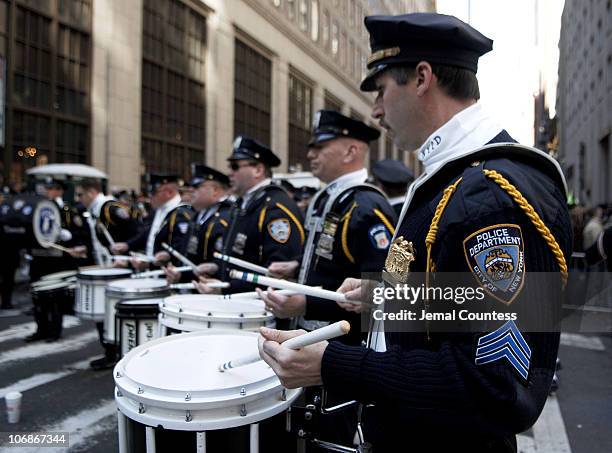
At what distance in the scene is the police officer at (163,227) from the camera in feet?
22.6

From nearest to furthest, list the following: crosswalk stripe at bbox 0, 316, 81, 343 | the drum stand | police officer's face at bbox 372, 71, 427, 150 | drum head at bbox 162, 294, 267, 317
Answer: police officer's face at bbox 372, 71, 427, 150
the drum stand
drum head at bbox 162, 294, 267, 317
crosswalk stripe at bbox 0, 316, 81, 343

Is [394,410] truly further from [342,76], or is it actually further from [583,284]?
[342,76]

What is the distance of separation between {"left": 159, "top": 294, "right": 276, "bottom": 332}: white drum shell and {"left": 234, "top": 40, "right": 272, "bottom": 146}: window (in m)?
20.7

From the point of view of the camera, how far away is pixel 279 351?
1.40m

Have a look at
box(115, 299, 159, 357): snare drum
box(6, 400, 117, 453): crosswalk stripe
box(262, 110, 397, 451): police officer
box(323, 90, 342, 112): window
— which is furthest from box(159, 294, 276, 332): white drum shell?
box(323, 90, 342, 112): window

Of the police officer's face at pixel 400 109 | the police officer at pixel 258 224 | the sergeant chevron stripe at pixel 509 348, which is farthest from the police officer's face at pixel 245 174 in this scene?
the sergeant chevron stripe at pixel 509 348

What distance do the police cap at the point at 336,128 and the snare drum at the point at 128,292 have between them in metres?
2.17

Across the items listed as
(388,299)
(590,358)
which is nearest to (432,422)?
(388,299)

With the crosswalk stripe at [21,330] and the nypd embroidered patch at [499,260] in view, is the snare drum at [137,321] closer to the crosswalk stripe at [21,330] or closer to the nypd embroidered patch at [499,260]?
the crosswalk stripe at [21,330]

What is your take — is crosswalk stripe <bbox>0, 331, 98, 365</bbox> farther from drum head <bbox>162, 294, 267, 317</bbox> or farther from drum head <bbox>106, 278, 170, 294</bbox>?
drum head <bbox>162, 294, 267, 317</bbox>

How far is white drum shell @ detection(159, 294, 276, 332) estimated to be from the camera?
286 centimetres

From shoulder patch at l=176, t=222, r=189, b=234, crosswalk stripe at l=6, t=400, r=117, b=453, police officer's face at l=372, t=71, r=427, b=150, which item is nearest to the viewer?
police officer's face at l=372, t=71, r=427, b=150

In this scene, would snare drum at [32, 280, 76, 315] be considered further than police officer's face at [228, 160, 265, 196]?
Yes

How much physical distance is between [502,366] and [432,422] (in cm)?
22
